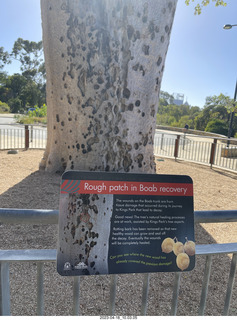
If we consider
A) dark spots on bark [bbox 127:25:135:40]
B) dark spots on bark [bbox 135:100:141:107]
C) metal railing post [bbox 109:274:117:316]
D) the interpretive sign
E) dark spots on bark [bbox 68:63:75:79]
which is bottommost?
metal railing post [bbox 109:274:117:316]

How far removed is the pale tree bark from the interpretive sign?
33.4 inches

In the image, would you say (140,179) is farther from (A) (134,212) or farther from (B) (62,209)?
(B) (62,209)

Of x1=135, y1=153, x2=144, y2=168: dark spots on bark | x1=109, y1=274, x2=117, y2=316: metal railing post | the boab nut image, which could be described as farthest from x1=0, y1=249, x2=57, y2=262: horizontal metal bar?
x1=135, y1=153, x2=144, y2=168: dark spots on bark

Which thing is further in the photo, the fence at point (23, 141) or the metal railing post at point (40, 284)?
the fence at point (23, 141)

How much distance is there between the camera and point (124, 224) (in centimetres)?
140

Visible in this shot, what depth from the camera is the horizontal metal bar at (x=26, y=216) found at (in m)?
1.38

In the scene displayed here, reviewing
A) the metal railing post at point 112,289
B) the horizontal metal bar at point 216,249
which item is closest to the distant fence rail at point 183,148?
the horizontal metal bar at point 216,249

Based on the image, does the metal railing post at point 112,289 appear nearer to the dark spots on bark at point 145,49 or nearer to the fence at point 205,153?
the dark spots on bark at point 145,49

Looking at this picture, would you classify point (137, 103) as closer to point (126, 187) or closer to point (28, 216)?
point (126, 187)

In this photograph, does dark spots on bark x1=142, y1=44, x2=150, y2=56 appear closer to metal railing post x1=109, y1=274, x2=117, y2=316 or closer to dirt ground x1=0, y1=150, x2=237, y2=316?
metal railing post x1=109, y1=274, x2=117, y2=316

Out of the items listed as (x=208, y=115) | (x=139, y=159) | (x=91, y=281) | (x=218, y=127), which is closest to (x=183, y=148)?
(x=91, y=281)

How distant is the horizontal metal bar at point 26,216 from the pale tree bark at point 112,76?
87 cm

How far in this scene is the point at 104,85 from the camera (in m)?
2.18

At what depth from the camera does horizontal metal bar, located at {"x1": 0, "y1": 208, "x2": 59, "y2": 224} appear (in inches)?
54.4
